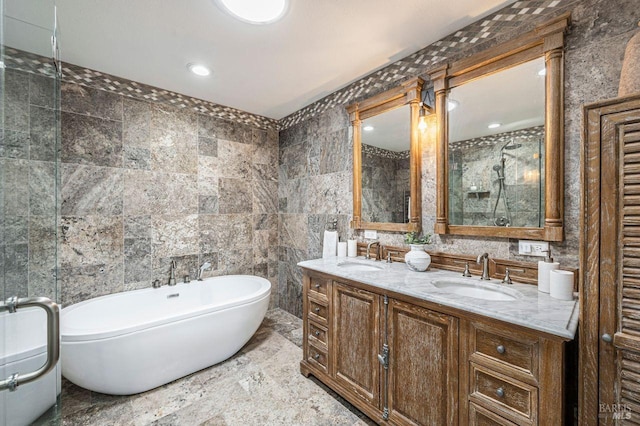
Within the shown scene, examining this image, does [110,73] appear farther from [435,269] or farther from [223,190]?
[435,269]

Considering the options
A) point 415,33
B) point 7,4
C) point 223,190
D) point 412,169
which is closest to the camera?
point 7,4

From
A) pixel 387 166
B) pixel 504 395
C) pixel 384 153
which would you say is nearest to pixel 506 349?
pixel 504 395

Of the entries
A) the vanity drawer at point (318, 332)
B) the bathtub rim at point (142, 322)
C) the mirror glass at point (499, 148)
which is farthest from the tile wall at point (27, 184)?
the mirror glass at point (499, 148)

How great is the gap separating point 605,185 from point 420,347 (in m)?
1.09

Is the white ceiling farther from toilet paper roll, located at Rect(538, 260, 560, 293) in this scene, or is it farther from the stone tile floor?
the stone tile floor

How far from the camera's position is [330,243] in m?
2.71

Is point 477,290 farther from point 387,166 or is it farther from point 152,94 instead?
point 152,94

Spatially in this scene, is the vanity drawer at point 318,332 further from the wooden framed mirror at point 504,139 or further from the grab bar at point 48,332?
the grab bar at point 48,332

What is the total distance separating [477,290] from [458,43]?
1.70 metres

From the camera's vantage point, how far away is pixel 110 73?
2.41 m

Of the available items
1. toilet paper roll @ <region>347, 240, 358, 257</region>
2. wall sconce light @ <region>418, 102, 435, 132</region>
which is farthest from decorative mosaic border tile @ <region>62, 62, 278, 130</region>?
wall sconce light @ <region>418, 102, 435, 132</region>

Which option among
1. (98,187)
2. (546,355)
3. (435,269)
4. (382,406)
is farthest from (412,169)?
(98,187)

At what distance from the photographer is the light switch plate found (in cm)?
243

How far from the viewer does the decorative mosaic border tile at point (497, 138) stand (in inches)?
59.9
